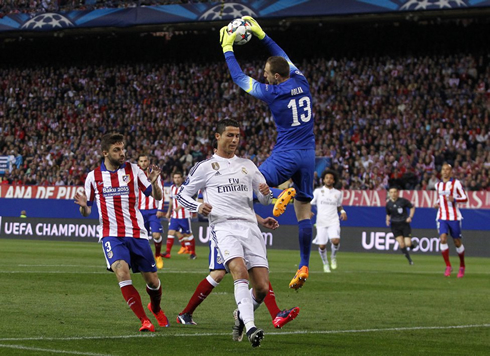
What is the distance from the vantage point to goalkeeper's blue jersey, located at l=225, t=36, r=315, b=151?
31.2 feet

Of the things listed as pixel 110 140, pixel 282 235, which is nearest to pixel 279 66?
pixel 110 140

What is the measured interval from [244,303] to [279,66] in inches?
126

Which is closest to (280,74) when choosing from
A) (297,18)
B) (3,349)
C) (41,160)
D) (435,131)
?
(3,349)

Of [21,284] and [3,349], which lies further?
[21,284]

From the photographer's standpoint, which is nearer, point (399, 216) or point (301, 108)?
point (301, 108)

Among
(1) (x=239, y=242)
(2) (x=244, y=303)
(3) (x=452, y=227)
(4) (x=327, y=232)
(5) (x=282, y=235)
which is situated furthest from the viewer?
(5) (x=282, y=235)

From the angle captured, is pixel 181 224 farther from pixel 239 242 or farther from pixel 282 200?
pixel 239 242

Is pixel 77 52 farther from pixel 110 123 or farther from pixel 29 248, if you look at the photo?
pixel 29 248

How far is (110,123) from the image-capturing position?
132 feet

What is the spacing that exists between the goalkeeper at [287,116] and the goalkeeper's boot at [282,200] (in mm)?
261

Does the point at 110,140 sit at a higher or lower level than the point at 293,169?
higher

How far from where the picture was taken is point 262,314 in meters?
10.7

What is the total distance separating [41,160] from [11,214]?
451 cm

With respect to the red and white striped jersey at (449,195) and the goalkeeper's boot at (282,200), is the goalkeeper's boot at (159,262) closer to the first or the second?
the red and white striped jersey at (449,195)
